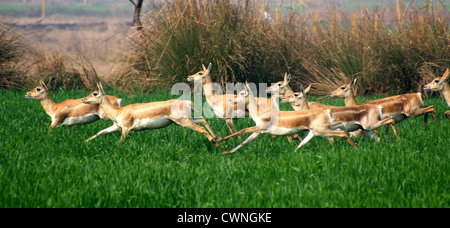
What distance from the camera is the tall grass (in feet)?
35.3

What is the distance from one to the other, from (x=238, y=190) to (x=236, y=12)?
24.8 feet

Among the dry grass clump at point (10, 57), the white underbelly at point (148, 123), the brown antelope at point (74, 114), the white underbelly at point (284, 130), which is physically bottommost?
the white underbelly at point (284, 130)

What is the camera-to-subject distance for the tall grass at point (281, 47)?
1077 centimetres

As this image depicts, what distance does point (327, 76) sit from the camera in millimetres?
12047

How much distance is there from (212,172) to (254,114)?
5.17 feet

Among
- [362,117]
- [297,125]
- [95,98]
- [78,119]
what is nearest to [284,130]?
[297,125]

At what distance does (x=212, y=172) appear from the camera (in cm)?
516

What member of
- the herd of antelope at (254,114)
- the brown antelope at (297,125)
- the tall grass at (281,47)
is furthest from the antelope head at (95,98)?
the tall grass at (281,47)

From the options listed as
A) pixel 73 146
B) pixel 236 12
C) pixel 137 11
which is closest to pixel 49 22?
pixel 137 11

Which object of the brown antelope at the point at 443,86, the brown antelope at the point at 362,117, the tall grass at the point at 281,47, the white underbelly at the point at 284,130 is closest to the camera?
the white underbelly at the point at 284,130

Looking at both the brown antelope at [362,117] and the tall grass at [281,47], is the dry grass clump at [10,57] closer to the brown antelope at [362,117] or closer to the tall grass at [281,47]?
the tall grass at [281,47]

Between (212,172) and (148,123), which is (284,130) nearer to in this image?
(212,172)

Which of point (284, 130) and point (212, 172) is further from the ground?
point (284, 130)

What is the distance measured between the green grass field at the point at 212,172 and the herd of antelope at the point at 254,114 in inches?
7.8
